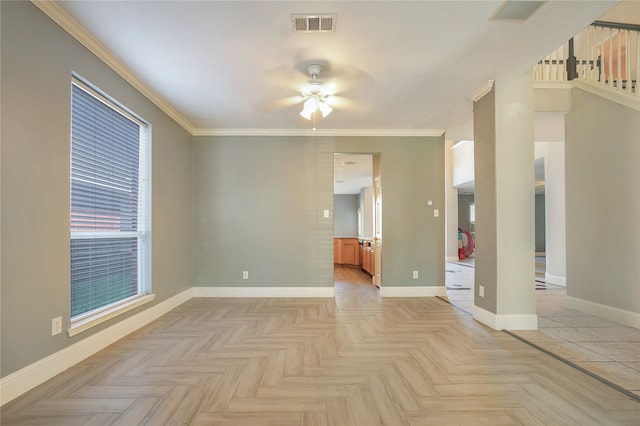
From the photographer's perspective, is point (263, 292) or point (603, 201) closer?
point (603, 201)

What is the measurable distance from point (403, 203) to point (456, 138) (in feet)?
5.21

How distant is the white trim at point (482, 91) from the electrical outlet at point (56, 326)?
440 cm

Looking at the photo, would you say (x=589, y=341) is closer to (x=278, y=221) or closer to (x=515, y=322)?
(x=515, y=322)

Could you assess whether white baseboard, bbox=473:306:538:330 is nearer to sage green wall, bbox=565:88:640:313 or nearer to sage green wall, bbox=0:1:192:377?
sage green wall, bbox=565:88:640:313

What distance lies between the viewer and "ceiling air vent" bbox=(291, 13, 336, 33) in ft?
7.06

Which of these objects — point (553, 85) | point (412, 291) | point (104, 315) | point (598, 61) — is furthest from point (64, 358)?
point (598, 61)

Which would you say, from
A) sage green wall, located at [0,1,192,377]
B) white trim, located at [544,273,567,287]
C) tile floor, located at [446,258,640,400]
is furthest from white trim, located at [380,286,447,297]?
sage green wall, located at [0,1,192,377]

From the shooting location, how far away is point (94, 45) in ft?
8.18

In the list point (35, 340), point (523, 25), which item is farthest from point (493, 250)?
point (35, 340)

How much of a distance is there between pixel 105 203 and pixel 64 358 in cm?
134

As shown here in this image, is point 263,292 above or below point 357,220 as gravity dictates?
below

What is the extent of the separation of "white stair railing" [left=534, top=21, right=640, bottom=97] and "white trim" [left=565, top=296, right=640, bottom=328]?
2.46 meters

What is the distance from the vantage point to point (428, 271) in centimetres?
479

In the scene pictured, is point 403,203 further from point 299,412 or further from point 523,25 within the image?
point 299,412
